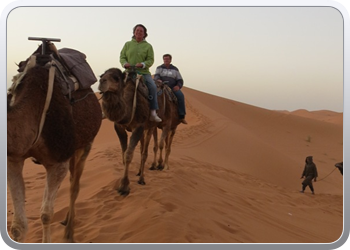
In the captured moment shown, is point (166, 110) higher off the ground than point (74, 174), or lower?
higher

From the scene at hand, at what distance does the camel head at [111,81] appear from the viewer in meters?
4.31

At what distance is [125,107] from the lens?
4.93 metres

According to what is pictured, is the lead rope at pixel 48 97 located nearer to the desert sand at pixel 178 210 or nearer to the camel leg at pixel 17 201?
the camel leg at pixel 17 201

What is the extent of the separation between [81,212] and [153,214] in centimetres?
123

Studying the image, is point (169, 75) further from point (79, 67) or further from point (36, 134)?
point (36, 134)

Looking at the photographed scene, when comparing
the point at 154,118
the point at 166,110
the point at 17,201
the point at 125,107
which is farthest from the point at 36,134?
the point at 166,110

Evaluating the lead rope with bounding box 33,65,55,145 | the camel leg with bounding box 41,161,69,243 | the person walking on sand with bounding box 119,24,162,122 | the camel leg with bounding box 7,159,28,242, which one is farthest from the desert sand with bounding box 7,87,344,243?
the person walking on sand with bounding box 119,24,162,122

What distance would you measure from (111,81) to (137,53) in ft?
4.27

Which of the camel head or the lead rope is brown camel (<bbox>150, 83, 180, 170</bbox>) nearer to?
the camel head

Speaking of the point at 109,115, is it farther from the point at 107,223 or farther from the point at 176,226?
the point at 176,226

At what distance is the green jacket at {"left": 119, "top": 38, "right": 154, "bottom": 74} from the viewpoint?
5.49m

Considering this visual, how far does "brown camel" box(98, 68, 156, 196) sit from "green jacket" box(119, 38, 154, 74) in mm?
270

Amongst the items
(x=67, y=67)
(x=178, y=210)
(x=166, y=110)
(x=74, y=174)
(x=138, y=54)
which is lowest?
(x=178, y=210)

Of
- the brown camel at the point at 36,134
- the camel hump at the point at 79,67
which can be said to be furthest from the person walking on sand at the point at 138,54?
the brown camel at the point at 36,134
